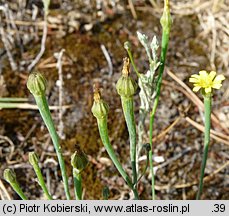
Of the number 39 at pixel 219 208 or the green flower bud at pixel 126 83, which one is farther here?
the number 39 at pixel 219 208

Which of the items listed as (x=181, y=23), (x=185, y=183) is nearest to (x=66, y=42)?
(x=181, y=23)

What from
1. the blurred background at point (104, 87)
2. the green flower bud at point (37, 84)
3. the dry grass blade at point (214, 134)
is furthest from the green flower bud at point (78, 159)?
the dry grass blade at point (214, 134)

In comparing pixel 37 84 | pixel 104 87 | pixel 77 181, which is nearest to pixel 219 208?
pixel 77 181

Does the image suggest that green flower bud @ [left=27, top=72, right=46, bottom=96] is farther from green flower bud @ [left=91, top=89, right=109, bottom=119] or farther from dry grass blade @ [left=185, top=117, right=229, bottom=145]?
dry grass blade @ [left=185, top=117, right=229, bottom=145]

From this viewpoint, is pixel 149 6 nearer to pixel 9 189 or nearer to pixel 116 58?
pixel 116 58

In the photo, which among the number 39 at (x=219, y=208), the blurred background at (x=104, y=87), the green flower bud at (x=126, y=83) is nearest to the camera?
the green flower bud at (x=126, y=83)

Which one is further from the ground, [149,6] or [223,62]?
[149,6]

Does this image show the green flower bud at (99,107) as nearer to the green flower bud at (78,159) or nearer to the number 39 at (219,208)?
the green flower bud at (78,159)

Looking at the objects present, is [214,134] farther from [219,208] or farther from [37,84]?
[37,84]

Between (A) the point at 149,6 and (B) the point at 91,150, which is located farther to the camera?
(A) the point at 149,6
